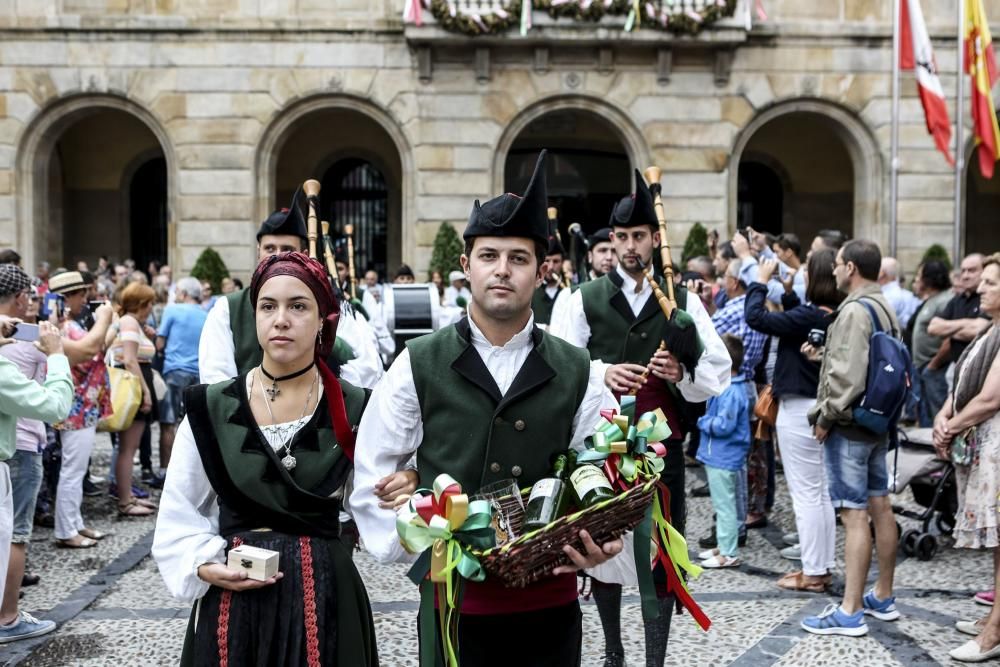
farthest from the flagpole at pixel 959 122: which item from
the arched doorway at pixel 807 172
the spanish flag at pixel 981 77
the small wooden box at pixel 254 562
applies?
the small wooden box at pixel 254 562

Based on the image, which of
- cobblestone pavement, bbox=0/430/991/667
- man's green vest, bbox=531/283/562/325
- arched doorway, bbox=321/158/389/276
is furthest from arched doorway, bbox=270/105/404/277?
cobblestone pavement, bbox=0/430/991/667

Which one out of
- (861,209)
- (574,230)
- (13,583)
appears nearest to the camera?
(13,583)

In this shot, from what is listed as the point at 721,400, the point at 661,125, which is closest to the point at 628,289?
the point at 721,400

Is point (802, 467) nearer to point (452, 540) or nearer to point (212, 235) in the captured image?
point (452, 540)

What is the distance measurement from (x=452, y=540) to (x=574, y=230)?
21.0ft

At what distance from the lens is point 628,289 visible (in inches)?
189

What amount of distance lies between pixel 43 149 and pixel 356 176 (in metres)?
6.45

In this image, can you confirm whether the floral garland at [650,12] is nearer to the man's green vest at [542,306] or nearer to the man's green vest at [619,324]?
the man's green vest at [542,306]

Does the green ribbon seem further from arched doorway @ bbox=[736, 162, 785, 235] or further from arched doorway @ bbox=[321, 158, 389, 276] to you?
arched doorway @ bbox=[736, 162, 785, 235]

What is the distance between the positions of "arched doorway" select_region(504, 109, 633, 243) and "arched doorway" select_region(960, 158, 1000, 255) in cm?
769

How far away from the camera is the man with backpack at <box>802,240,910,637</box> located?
5137mm

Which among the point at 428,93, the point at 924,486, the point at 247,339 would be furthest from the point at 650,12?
the point at 247,339

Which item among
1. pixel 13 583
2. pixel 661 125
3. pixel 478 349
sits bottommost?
pixel 13 583

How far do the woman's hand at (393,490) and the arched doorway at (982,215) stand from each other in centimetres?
2163
